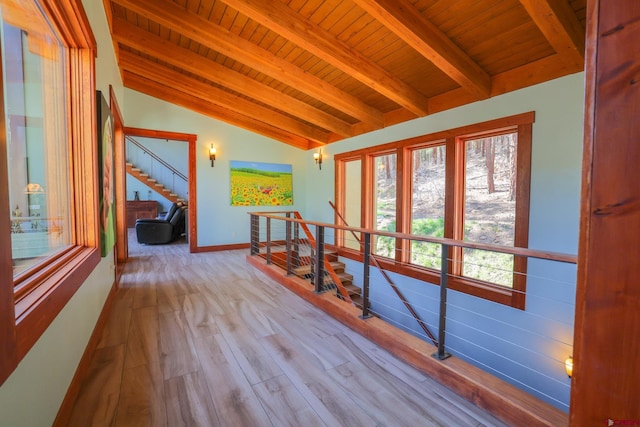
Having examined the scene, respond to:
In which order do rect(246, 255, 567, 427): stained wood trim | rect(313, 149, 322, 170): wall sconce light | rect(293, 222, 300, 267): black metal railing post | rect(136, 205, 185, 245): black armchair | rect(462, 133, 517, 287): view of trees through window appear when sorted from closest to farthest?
1. rect(246, 255, 567, 427): stained wood trim
2. rect(462, 133, 517, 287): view of trees through window
3. rect(293, 222, 300, 267): black metal railing post
4. rect(313, 149, 322, 170): wall sconce light
5. rect(136, 205, 185, 245): black armchair

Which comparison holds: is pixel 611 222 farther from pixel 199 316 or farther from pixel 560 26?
pixel 199 316

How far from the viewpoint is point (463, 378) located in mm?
1540

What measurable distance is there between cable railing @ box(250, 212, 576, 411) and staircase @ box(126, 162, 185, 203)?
5.47m

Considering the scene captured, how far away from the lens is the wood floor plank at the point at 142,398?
1350 millimetres

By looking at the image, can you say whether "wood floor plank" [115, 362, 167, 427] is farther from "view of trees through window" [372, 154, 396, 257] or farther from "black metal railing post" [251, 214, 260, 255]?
"view of trees through window" [372, 154, 396, 257]

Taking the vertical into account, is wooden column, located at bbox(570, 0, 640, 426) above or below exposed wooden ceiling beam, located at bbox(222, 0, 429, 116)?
below

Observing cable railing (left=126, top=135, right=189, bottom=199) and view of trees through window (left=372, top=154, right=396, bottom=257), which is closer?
view of trees through window (left=372, top=154, right=396, bottom=257)

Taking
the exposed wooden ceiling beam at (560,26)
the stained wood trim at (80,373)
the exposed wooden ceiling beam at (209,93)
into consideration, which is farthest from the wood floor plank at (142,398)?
the exposed wooden ceiling beam at (209,93)

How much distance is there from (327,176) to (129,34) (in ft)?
12.5

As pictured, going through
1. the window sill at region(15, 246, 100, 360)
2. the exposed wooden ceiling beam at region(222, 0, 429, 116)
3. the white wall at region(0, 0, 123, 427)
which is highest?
the exposed wooden ceiling beam at region(222, 0, 429, 116)

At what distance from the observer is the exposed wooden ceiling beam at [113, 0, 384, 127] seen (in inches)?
113

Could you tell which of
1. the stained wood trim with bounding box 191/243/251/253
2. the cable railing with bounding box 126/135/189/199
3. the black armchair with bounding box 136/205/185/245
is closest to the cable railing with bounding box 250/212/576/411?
the stained wood trim with bounding box 191/243/251/253

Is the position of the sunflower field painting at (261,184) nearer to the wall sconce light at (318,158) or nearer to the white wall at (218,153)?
the white wall at (218,153)

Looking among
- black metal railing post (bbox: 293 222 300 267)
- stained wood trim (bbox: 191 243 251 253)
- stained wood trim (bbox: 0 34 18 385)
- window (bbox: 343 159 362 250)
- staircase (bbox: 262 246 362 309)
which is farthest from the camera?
stained wood trim (bbox: 191 243 251 253)
